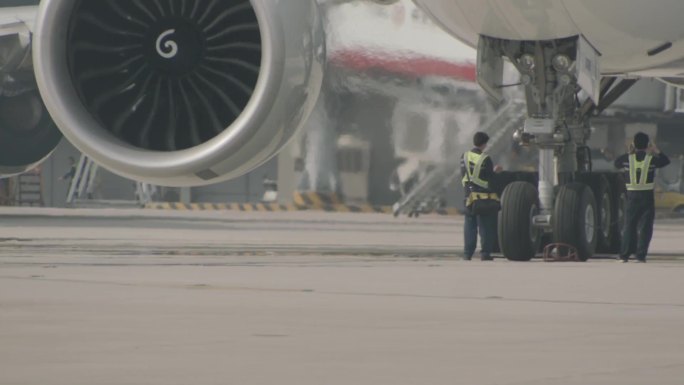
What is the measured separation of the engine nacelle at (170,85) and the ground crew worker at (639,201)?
9.94 feet

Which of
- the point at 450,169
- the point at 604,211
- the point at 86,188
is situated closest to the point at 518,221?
the point at 604,211

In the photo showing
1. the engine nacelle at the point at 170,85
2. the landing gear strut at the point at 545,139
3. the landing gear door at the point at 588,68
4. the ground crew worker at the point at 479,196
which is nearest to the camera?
the engine nacelle at the point at 170,85

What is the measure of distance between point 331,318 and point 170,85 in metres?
4.50

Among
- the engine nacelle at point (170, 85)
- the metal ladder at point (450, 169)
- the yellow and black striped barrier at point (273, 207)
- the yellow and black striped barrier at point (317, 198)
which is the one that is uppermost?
the engine nacelle at point (170, 85)

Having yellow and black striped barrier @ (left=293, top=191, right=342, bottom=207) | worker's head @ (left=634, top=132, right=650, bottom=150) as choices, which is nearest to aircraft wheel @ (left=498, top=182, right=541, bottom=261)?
→ worker's head @ (left=634, top=132, right=650, bottom=150)

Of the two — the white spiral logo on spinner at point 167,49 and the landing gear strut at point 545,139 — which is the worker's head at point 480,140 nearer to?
the landing gear strut at point 545,139

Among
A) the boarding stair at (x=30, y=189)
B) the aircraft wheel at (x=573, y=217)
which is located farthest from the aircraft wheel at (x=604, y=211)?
the boarding stair at (x=30, y=189)

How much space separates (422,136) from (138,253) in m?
11.6

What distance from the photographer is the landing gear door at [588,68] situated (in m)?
12.9

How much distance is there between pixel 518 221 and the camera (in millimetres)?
13438

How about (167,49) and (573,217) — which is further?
(573,217)

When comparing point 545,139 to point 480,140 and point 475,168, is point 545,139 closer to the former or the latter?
point 475,168

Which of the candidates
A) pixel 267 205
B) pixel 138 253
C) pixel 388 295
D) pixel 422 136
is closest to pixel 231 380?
pixel 388 295

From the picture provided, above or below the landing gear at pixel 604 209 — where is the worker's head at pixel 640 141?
above
